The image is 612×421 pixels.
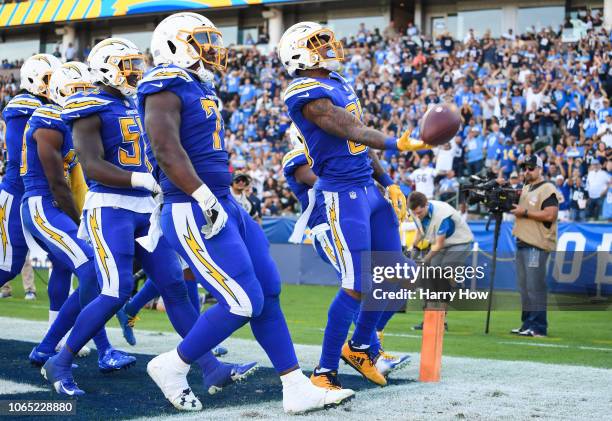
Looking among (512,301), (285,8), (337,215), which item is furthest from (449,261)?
(285,8)

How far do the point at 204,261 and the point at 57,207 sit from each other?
2.10 m

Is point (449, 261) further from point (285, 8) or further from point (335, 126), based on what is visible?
point (285, 8)

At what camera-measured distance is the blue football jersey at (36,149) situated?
5.99 metres

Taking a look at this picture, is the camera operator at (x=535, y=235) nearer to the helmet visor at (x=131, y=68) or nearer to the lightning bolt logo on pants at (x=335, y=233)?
the lightning bolt logo on pants at (x=335, y=233)

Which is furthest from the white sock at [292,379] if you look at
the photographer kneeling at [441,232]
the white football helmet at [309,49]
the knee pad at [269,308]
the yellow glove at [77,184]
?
the photographer kneeling at [441,232]

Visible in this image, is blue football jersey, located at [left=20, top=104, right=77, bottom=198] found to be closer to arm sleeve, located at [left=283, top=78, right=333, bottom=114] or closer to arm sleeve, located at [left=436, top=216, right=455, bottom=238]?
arm sleeve, located at [left=283, top=78, right=333, bottom=114]

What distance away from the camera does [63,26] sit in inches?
1396

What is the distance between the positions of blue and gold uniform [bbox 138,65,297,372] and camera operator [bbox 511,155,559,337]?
16.2 feet

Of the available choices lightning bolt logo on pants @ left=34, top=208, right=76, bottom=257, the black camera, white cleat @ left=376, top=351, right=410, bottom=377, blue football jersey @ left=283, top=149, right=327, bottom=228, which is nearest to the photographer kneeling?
the black camera

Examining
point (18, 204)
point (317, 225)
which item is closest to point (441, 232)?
point (317, 225)

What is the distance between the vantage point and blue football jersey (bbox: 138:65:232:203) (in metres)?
4.44

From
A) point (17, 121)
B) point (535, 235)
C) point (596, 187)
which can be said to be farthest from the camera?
point (596, 187)

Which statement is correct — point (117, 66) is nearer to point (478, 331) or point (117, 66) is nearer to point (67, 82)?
point (67, 82)

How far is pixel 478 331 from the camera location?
30.3ft
